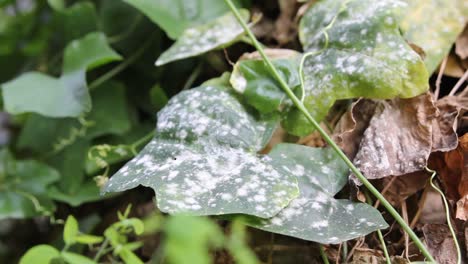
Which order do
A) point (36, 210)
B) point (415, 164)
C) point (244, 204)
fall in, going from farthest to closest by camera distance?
point (36, 210), point (415, 164), point (244, 204)

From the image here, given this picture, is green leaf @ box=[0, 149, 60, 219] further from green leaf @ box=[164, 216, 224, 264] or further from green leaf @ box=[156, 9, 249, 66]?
green leaf @ box=[164, 216, 224, 264]

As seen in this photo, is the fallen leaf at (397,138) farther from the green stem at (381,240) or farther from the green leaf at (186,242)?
the green leaf at (186,242)

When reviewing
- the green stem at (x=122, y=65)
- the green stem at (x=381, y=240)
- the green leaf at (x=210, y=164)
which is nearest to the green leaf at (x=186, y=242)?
the green leaf at (x=210, y=164)

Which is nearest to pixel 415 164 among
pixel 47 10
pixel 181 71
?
pixel 181 71

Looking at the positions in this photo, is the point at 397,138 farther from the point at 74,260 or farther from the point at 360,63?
the point at 74,260

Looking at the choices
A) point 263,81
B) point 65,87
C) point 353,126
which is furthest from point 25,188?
point 353,126

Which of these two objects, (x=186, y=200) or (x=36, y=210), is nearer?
(x=186, y=200)

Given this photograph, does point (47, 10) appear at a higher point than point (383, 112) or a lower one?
higher

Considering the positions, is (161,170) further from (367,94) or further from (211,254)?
(367,94)
